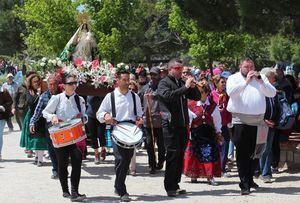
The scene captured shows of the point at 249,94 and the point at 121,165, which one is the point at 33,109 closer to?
the point at 121,165

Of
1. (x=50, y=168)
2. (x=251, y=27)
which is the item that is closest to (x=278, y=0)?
(x=251, y=27)

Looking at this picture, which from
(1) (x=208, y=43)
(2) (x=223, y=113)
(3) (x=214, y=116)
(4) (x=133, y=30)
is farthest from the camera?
(4) (x=133, y=30)

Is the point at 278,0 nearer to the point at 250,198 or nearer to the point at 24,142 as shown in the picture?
the point at 250,198

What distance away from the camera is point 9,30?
57719 mm

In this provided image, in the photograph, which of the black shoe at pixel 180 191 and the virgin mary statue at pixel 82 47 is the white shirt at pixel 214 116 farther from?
the virgin mary statue at pixel 82 47

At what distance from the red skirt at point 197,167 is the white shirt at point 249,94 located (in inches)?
54.1

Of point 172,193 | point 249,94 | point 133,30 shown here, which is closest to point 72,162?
point 172,193

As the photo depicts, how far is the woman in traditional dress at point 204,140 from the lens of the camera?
970 centimetres

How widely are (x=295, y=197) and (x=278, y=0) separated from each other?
15.0ft

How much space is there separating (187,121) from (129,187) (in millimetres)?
1637

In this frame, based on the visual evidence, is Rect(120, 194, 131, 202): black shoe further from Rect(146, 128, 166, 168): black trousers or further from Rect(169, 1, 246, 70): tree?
Rect(169, 1, 246, 70): tree

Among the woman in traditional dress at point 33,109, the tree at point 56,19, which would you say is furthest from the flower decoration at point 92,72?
the tree at point 56,19

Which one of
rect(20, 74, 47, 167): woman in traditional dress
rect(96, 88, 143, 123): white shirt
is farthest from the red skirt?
rect(20, 74, 47, 167): woman in traditional dress

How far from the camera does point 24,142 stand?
12.6 metres
